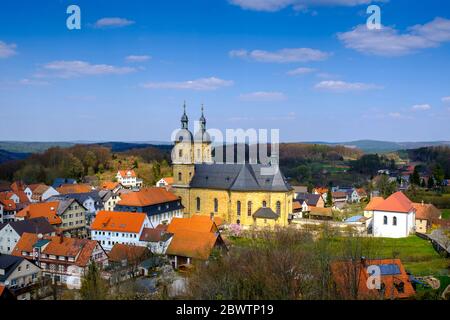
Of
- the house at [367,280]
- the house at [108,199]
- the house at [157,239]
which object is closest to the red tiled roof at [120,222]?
the house at [157,239]

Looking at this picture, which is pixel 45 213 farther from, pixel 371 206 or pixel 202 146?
pixel 371 206

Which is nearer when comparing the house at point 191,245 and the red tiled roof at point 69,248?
the red tiled roof at point 69,248

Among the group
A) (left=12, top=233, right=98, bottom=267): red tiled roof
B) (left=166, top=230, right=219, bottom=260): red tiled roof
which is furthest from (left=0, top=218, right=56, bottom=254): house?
(left=166, top=230, right=219, bottom=260): red tiled roof

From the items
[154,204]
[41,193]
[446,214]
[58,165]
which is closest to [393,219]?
[446,214]

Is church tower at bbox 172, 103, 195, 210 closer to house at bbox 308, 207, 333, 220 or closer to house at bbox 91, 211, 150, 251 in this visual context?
house at bbox 91, 211, 150, 251

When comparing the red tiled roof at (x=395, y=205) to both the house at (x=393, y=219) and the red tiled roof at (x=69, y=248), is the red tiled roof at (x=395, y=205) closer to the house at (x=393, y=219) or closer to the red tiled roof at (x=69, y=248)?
the house at (x=393, y=219)
